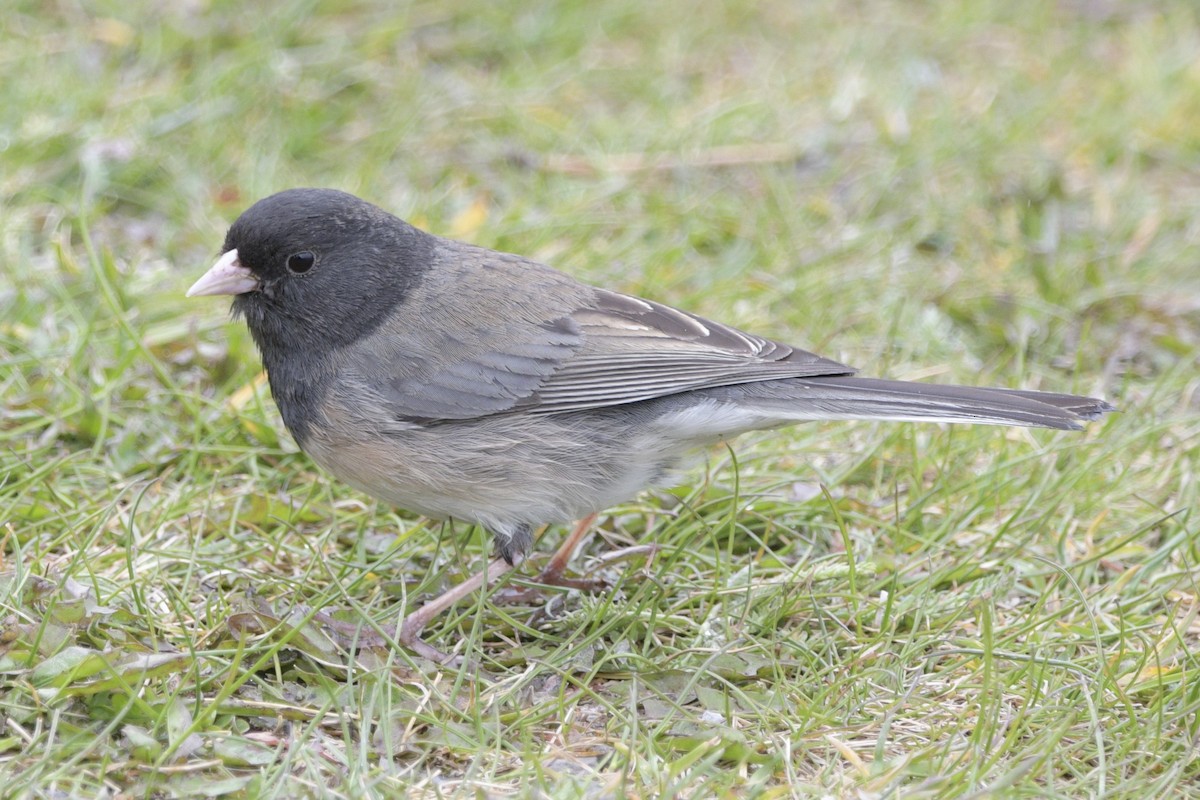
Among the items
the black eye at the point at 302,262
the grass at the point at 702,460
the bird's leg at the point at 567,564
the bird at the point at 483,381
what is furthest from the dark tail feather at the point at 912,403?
the black eye at the point at 302,262

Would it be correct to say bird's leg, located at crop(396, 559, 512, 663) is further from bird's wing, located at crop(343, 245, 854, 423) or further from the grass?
bird's wing, located at crop(343, 245, 854, 423)

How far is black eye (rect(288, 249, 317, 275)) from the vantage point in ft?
11.3

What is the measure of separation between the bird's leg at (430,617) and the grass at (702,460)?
7 centimetres

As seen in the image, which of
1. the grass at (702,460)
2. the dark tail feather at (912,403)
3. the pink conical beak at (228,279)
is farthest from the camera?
the pink conical beak at (228,279)

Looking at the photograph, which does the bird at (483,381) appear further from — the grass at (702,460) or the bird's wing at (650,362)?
the grass at (702,460)

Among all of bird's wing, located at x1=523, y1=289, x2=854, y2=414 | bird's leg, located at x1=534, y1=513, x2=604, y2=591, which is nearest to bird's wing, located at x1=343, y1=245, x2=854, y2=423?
bird's wing, located at x1=523, y1=289, x2=854, y2=414

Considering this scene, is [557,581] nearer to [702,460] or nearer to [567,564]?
[567,564]

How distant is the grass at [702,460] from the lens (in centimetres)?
271

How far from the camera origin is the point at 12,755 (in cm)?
255

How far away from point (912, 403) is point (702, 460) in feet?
2.12

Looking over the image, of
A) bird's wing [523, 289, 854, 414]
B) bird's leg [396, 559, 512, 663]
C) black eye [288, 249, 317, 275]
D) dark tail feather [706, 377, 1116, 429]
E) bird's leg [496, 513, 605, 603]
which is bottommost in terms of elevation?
bird's leg [496, 513, 605, 603]

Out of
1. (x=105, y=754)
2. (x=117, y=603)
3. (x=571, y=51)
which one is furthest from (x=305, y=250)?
(x=571, y=51)

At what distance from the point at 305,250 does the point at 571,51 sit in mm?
3056

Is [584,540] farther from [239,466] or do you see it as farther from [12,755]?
[12,755]
